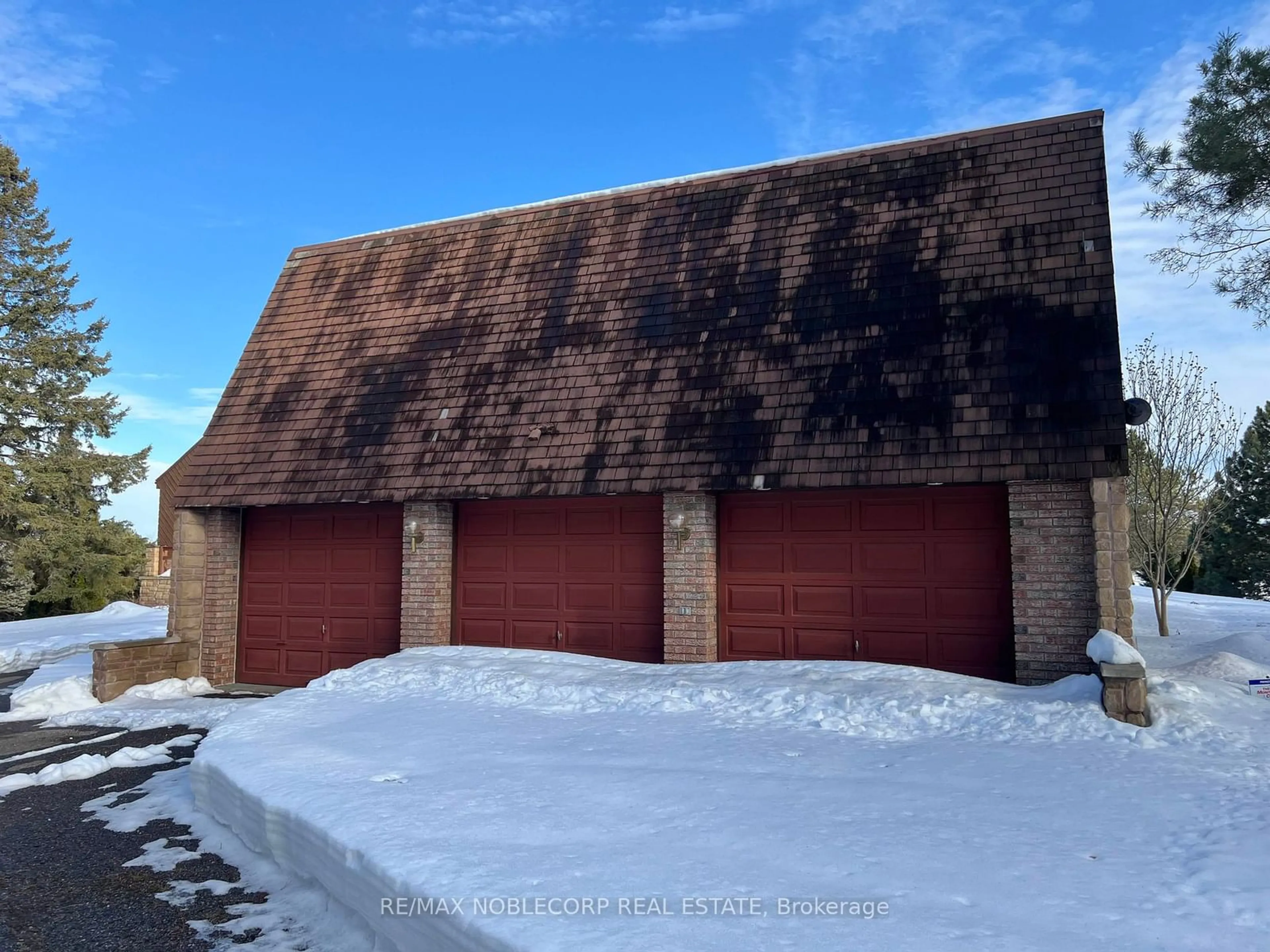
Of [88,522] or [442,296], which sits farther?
[88,522]

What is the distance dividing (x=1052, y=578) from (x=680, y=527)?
392cm

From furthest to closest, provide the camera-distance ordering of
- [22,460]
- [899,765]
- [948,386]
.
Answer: [22,460] < [948,386] < [899,765]

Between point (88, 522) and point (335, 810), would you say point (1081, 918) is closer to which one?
point (335, 810)

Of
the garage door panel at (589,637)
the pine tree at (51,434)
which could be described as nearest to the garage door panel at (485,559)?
the garage door panel at (589,637)

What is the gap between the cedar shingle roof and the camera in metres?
8.58

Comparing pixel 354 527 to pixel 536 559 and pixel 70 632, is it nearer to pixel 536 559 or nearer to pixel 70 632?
pixel 536 559

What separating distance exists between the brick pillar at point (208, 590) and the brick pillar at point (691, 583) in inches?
272

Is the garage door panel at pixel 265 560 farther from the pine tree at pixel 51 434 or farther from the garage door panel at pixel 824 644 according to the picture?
the pine tree at pixel 51 434

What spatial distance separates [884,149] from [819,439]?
4578 mm

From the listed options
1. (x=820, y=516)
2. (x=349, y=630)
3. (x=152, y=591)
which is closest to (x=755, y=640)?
(x=820, y=516)

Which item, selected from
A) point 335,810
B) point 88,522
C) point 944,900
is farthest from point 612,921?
point 88,522

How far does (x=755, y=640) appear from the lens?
9656 millimetres

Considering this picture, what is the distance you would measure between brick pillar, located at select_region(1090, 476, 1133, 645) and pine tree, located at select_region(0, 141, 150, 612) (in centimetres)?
2565

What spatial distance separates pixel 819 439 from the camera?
8938 millimetres
